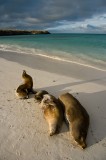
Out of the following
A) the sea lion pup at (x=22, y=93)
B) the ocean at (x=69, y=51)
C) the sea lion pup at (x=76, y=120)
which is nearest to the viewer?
the sea lion pup at (x=76, y=120)

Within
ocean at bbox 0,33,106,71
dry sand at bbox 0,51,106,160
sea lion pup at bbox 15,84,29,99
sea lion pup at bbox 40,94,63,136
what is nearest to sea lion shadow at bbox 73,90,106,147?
dry sand at bbox 0,51,106,160

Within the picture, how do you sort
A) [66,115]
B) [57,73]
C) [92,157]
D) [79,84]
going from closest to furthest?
[92,157] < [66,115] < [79,84] < [57,73]

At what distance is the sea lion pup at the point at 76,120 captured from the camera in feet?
15.8

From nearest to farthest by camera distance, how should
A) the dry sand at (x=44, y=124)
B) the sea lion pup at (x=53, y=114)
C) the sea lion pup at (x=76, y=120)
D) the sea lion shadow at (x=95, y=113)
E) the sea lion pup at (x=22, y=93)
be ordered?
the dry sand at (x=44, y=124)
the sea lion pup at (x=76, y=120)
the sea lion shadow at (x=95, y=113)
the sea lion pup at (x=53, y=114)
the sea lion pup at (x=22, y=93)

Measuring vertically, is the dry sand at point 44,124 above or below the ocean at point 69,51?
above

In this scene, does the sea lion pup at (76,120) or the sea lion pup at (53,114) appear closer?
the sea lion pup at (76,120)

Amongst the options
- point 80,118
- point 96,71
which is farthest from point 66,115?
point 96,71

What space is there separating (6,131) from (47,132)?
86 centimetres

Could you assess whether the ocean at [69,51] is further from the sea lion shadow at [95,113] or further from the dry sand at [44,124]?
the sea lion shadow at [95,113]

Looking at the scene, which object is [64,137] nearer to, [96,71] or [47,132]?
[47,132]

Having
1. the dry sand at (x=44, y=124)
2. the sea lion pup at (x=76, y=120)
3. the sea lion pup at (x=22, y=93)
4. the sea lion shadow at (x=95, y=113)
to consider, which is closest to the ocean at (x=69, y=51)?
the dry sand at (x=44, y=124)

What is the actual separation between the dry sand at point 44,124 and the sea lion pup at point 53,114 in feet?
0.44

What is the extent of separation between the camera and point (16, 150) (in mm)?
4652

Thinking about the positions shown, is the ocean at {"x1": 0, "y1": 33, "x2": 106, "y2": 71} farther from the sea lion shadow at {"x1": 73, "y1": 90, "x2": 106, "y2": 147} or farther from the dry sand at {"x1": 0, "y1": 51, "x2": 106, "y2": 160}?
the sea lion shadow at {"x1": 73, "y1": 90, "x2": 106, "y2": 147}
